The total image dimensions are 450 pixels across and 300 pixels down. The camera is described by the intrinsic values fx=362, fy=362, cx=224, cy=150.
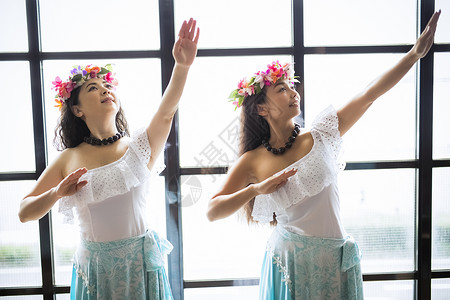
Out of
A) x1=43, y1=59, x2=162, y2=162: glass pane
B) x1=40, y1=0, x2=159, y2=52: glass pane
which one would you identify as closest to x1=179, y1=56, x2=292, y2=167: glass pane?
x1=43, y1=59, x2=162, y2=162: glass pane

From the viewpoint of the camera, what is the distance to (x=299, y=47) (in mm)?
2043

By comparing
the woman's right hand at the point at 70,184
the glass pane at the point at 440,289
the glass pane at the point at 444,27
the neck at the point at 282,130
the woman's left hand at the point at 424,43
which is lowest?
the glass pane at the point at 440,289

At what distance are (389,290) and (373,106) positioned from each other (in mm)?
1125

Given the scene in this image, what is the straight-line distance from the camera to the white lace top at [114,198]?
1606mm

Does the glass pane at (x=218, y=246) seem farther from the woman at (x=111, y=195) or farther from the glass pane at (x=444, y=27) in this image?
the glass pane at (x=444, y=27)

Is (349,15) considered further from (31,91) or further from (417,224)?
(31,91)

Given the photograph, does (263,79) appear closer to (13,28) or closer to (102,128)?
(102,128)

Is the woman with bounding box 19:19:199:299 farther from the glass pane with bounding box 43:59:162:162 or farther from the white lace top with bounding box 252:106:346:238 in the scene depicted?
the white lace top with bounding box 252:106:346:238

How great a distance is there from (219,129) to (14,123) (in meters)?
1.19

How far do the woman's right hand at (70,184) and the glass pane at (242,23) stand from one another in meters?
1.02

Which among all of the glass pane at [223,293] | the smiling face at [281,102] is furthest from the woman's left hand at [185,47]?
the glass pane at [223,293]

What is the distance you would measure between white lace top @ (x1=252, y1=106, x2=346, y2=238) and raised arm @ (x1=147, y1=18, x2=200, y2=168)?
1.84 feet

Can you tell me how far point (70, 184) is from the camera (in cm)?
151

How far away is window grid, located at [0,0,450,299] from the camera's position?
6.63 ft
